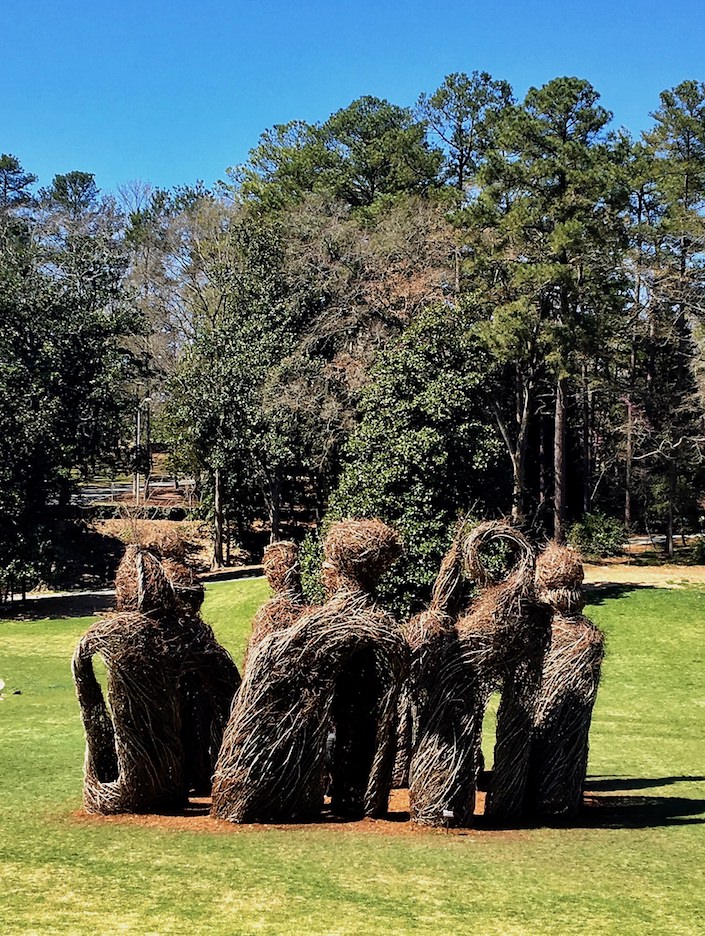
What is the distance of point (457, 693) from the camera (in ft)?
35.0

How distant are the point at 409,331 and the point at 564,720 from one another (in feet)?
57.3

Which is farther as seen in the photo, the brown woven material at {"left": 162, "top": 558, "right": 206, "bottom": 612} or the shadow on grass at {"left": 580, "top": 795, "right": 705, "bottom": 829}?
the shadow on grass at {"left": 580, "top": 795, "right": 705, "bottom": 829}

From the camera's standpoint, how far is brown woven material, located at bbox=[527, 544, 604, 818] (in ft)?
38.2

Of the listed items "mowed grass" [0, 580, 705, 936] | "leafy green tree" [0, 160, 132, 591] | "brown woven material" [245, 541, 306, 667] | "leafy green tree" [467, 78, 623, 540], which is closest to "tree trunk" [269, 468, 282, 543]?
"leafy green tree" [0, 160, 132, 591]

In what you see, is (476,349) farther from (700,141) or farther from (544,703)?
(700,141)

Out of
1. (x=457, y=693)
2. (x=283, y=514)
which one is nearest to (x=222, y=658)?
(x=457, y=693)

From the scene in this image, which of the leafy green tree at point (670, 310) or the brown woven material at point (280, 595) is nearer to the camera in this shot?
the brown woven material at point (280, 595)

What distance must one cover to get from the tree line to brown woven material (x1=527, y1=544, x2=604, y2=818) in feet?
27.4

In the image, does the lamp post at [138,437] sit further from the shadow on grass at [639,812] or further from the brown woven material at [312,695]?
the brown woven material at [312,695]

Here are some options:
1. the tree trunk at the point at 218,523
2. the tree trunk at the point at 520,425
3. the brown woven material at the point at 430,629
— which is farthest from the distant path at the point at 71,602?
the brown woven material at the point at 430,629

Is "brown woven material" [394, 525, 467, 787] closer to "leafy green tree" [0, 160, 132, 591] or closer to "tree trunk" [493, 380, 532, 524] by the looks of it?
"tree trunk" [493, 380, 532, 524]

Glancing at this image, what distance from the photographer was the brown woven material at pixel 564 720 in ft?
38.2

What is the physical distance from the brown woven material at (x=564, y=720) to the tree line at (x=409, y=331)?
8.34m

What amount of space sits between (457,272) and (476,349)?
34.5 feet
